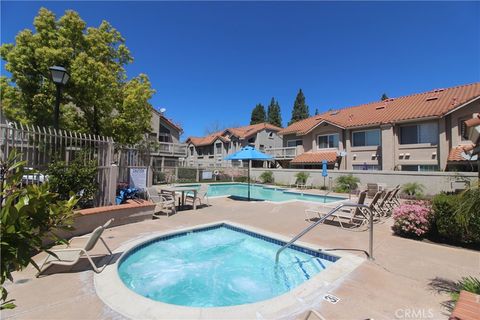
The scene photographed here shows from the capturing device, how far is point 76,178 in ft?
24.8

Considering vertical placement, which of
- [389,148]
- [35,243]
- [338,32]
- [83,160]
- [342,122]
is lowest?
[35,243]

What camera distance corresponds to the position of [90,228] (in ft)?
24.4

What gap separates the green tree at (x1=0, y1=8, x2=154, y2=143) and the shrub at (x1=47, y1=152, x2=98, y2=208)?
8502mm

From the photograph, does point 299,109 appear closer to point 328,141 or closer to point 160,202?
point 328,141

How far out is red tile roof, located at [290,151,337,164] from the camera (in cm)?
2777

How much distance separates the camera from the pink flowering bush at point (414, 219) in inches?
278

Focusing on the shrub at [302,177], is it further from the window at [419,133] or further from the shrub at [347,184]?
the window at [419,133]

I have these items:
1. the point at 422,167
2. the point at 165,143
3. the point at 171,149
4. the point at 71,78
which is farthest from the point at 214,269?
the point at 171,149

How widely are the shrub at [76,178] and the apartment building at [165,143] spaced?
18.3 m

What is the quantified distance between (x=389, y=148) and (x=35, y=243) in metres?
26.3

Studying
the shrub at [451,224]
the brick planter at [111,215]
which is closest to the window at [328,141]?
the shrub at [451,224]

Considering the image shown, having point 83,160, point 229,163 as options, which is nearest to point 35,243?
point 83,160

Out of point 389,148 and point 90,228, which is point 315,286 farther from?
point 389,148

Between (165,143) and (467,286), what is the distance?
3065cm
